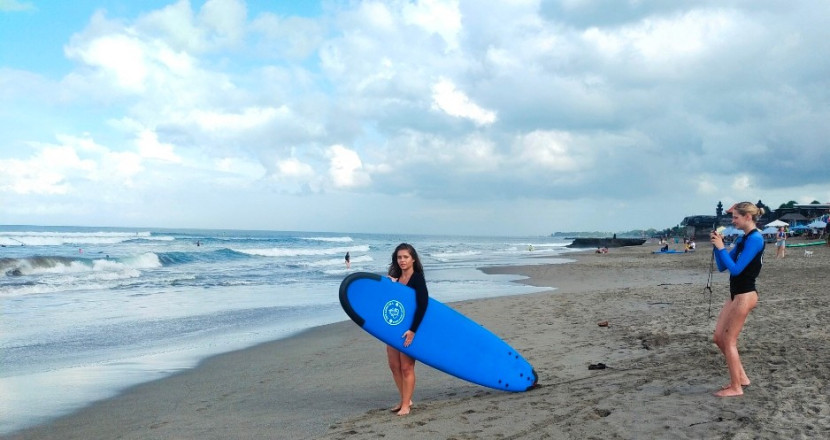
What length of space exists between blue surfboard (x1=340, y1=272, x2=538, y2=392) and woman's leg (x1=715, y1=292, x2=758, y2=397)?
1.48 meters

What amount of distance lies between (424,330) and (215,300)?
423 inches

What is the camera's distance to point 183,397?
18.7 ft

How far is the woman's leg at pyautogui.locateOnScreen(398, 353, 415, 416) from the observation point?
462 cm

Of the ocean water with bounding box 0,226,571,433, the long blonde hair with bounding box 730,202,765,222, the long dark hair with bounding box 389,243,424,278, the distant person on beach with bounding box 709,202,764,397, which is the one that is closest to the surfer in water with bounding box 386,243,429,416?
the long dark hair with bounding box 389,243,424,278

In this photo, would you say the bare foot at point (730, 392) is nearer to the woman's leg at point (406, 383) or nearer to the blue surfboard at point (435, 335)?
the blue surfboard at point (435, 335)

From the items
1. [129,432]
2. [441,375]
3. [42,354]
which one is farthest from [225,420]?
[42,354]

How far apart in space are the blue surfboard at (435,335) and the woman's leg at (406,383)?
0.07 metres

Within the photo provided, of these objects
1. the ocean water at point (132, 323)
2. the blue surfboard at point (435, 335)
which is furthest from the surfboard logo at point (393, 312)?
the ocean water at point (132, 323)

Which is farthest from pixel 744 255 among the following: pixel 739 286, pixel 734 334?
pixel 734 334

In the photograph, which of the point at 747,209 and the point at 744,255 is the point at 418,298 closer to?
the point at 744,255

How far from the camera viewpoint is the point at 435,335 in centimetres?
498

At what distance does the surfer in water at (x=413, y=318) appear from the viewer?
15.3ft

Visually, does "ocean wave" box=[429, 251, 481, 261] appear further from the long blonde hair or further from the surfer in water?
the long blonde hair

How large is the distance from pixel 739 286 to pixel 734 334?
36 centimetres
